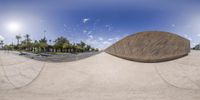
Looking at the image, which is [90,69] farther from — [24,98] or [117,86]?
[24,98]

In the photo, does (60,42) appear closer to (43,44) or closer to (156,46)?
(43,44)

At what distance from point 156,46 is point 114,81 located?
609 centimetres

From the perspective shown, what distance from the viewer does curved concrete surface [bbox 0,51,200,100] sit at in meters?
10.3

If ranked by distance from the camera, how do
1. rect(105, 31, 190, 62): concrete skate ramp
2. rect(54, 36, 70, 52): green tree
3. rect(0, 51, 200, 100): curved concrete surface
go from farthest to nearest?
1. rect(54, 36, 70, 52): green tree
2. rect(105, 31, 190, 62): concrete skate ramp
3. rect(0, 51, 200, 100): curved concrete surface

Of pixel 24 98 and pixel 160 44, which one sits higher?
pixel 160 44

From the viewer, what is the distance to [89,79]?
505 inches

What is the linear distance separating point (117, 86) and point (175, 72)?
15.9 feet

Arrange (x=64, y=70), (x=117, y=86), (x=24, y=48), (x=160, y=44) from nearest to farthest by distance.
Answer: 1. (x=117, y=86)
2. (x=64, y=70)
3. (x=160, y=44)
4. (x=24, y=48)

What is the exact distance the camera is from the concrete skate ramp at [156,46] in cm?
1633

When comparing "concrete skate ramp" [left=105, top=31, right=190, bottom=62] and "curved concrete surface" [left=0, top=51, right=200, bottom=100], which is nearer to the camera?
"curved concrete surface" [left=0, top=51, right=200, bottom=100]

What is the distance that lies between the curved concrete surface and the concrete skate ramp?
0.74 m

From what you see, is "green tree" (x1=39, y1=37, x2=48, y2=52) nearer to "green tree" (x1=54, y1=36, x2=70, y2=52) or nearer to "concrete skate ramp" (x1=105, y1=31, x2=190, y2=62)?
"green tree" (x1=54, y1=36, x2=70, y2=52)

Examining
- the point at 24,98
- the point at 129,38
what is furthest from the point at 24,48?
the point at 24,98

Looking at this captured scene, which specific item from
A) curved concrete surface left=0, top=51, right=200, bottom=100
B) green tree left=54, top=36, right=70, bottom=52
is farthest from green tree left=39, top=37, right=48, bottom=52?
curved concrete surface left=0, top=51, right=200, bottom=100
